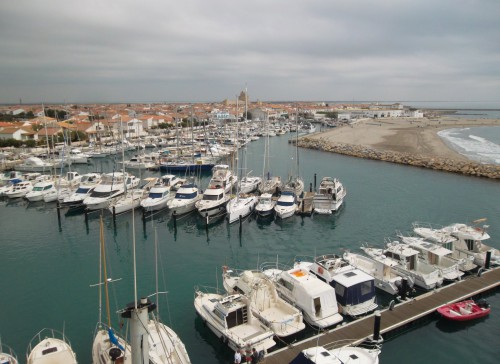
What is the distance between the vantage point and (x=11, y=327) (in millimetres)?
16953

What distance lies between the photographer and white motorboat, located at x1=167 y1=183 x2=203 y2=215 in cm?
3222

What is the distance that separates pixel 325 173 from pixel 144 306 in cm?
4823

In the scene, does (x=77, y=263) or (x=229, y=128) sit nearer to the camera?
(x=77, y=263)

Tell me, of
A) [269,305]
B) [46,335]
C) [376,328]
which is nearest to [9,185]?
[46,335]

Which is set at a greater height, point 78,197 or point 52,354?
point 78,197

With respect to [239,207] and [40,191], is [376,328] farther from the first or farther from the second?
[40,191]

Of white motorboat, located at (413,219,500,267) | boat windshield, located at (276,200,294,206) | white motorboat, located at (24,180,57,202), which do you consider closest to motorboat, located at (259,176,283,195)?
boat windshield, located at (276,200,294,206)

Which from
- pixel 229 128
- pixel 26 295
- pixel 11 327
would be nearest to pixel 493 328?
pixel 11 327

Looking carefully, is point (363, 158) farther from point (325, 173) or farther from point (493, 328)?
point (493, 328)

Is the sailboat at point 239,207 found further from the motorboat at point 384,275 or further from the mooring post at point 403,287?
the mooring post at point 403,287

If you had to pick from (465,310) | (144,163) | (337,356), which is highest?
(144,163)

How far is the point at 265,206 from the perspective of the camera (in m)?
31.9

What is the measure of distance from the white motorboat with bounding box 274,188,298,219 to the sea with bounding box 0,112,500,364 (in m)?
0.78

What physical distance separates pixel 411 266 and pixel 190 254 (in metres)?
14.0
